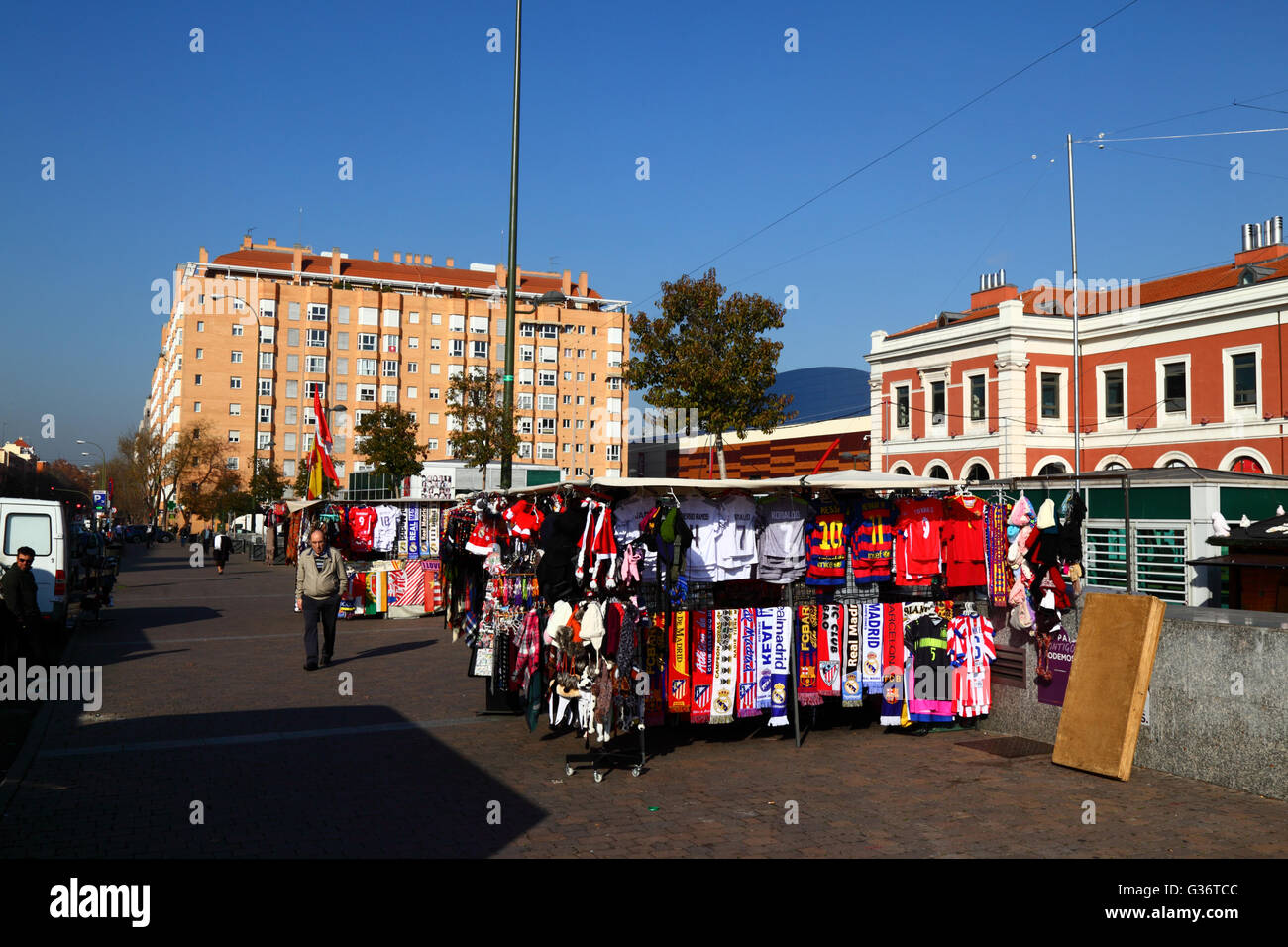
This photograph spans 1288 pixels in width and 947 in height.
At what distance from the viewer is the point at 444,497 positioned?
2077 cm

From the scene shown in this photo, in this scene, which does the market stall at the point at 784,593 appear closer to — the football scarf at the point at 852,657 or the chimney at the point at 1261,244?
the football scarf at the point at 852,657

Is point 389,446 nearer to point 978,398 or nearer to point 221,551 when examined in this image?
point 221,551

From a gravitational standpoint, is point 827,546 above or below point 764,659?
above

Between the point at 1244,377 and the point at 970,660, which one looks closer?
the point at 970,660

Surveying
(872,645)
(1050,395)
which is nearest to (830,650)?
(872,645)

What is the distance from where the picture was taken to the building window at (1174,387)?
128ft

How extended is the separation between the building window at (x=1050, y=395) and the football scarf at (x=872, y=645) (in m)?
37.2

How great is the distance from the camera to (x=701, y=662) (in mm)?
9094

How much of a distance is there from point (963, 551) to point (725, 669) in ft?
8.66

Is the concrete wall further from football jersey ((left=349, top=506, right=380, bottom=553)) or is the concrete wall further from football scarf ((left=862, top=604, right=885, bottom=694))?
football jersey ((left=349, top=506, right=380, bottom=553))

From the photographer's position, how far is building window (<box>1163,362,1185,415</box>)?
3903 centimetres

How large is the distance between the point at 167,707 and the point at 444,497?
398 inches
